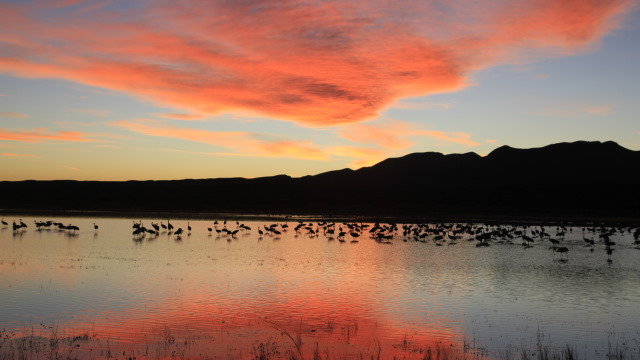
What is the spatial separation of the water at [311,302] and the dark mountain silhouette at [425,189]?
338 feet

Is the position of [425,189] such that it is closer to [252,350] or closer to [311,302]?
[311,302]

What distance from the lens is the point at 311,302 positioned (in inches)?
876

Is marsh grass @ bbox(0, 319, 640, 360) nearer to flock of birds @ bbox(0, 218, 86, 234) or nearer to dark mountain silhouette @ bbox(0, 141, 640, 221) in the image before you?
flock of birds @ bbox(0, 218, 86, 234)

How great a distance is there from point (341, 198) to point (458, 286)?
141438 mm

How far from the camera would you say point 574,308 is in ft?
72.0

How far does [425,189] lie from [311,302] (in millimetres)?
159845

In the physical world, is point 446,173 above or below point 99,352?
above

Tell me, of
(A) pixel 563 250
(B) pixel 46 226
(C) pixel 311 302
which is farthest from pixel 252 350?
(B) pixel 46 226

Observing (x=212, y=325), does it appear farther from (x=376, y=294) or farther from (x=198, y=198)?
(x=198, y=198)

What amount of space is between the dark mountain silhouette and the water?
102982 mm

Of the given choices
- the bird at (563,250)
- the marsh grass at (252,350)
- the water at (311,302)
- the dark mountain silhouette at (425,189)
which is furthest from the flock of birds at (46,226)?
the dark mountain silhouette at (425,189)

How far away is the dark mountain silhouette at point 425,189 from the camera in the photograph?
484 feet

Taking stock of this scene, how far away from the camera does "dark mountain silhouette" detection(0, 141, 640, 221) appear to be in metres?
147

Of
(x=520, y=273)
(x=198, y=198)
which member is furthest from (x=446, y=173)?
(x=520, y=273)
